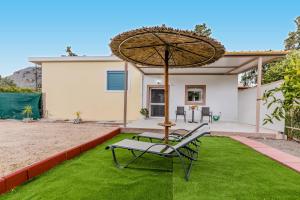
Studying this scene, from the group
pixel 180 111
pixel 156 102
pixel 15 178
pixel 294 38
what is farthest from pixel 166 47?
pixel 294 38

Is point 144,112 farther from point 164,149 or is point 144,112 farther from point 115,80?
point 164,149

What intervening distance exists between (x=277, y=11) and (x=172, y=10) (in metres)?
8.57

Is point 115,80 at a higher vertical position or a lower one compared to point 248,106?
higher

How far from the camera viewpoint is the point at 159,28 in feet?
11.3

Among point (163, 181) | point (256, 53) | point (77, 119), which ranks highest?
point (256, 53)

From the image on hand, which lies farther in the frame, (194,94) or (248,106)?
(194,94)

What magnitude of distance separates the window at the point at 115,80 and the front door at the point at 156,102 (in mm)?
1972

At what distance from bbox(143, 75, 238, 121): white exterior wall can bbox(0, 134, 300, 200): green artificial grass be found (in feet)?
25.3

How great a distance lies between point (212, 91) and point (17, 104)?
468 inches

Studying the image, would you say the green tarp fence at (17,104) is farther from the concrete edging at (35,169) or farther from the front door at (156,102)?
the concrete edging at (35,169)

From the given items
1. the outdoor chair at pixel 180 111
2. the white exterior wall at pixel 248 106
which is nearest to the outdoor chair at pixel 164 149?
the white exterior wall at pixel 248 106

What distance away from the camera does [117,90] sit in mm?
12203

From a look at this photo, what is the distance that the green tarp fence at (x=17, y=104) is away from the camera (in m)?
12.2

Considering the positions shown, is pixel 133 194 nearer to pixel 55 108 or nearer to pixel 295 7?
pixel 55 108
